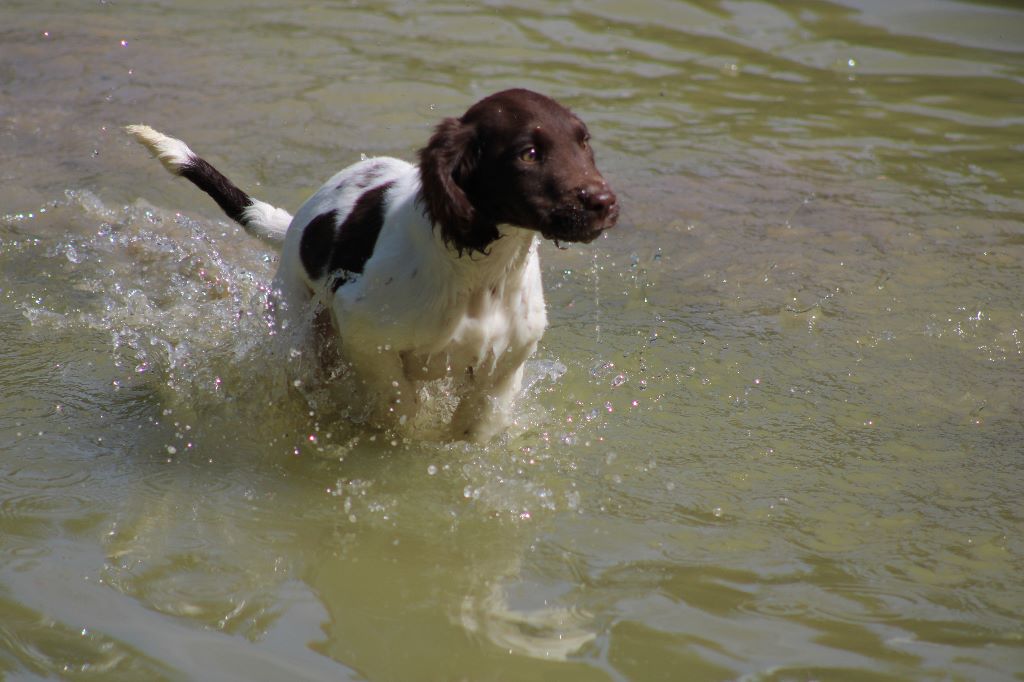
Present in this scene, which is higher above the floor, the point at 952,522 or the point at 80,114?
the point at 80,114

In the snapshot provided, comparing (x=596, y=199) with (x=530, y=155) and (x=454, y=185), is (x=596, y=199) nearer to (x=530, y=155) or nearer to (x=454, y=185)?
(x=530, y=155)

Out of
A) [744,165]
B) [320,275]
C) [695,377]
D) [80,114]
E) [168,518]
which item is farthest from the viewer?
[80,114]

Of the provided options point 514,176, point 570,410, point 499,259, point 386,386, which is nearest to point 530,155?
point 514,176

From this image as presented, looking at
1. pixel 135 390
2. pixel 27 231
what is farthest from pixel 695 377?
pixel 27 231

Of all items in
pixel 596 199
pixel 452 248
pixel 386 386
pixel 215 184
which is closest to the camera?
pixel 596 199

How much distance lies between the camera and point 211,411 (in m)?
4.46

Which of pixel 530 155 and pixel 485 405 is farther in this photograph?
pixel 485 405

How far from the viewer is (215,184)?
15.5 feet

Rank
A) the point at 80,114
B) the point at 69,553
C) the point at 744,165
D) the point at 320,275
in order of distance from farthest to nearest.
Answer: the point at 80,114
the point at 744,165
the point at 320,275
the point at 69,553

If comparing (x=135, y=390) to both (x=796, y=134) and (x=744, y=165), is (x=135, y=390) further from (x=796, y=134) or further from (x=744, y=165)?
(x=796, y=134)

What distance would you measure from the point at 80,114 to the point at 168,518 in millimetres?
5038

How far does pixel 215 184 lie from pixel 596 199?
6.75ft

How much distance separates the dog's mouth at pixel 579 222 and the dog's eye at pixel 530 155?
0.62ft

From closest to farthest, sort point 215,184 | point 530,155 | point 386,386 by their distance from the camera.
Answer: point 530,155 → point 386,386 → point 215,184
